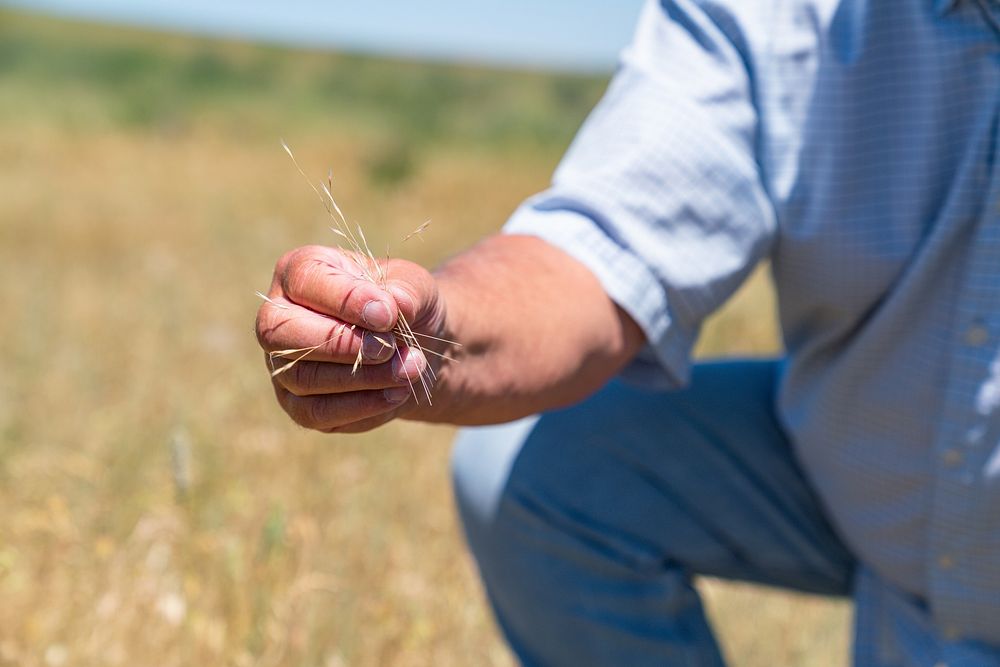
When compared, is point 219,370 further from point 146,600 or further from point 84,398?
point 146,600

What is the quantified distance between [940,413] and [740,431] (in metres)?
0.37

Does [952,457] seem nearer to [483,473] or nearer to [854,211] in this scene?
[854,211]

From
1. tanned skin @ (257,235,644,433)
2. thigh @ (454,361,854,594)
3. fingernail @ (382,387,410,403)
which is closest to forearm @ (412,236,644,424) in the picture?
tanned skin @ (257,235,644,433)

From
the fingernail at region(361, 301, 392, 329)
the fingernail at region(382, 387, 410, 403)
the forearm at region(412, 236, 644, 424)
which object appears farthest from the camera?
the forearm at region(412, 236, 644, 424)

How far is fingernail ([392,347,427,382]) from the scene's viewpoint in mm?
921

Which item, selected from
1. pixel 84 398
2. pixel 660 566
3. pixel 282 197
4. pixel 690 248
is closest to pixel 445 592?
pixel 660 566

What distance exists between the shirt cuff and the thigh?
29 centimetres

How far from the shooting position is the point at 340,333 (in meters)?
0.87

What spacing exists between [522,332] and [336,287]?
0.39 meters

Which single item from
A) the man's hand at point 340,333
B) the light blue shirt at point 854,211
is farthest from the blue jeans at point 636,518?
the man's hand at point 340,333

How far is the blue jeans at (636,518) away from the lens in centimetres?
164

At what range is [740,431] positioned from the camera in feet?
5.72

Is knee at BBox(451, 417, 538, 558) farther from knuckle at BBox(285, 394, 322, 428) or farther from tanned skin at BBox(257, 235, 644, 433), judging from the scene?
knuckle at BBox(285, 394, 322, 428)

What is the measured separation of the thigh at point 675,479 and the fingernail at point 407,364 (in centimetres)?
75
